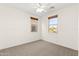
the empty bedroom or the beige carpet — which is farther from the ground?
the empty bedroom

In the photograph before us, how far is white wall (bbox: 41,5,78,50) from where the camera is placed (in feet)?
10.1

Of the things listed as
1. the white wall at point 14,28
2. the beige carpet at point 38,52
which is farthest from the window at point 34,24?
the beige carpet at point 38,52

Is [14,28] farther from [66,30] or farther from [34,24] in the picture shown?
[66,30]

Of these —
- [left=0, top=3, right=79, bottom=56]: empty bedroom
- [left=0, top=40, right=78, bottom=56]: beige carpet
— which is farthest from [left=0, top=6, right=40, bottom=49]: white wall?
[left=0, top=40, right=78, bottom=56]: beige carpet

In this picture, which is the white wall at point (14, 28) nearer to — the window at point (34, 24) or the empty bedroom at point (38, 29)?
the empty bedroom at point (38, 29)

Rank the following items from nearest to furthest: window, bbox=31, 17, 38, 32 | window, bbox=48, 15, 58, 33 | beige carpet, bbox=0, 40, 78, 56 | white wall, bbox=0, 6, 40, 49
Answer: beige carpet, bbox=0, 40, 78, 56
white wall, bbox=0, 6, 40, 49
window, bbox=48, 15, 58, 33
window, bbox=31, 17, 38, 32

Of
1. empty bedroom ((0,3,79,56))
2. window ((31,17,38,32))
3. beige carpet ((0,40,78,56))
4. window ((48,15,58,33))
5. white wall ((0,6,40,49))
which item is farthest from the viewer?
window ((31,17,38,32))

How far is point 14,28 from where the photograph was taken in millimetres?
3533

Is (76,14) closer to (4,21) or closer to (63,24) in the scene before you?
(63,24)

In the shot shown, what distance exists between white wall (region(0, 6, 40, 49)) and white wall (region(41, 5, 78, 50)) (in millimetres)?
1027

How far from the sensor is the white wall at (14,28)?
3.06 metres

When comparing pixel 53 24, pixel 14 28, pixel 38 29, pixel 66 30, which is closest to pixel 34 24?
pixel 38 29

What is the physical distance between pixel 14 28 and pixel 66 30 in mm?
2662

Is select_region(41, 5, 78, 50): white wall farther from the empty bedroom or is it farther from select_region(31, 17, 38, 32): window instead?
select_region(31, 17, 38, 32): window
